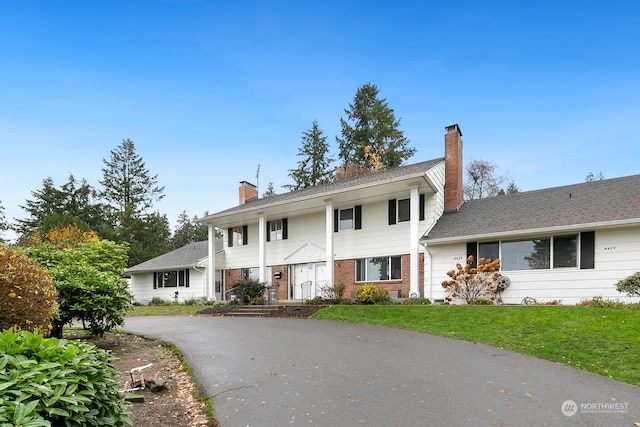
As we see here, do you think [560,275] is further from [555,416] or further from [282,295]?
[282,295]

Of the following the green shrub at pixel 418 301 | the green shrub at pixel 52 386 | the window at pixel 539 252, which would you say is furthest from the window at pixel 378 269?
the green shrub at pixel 52 386

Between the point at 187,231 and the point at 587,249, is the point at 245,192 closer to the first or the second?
the point at 587,249

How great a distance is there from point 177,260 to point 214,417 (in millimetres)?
23274

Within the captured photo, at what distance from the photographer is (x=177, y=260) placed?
25781 millimetres

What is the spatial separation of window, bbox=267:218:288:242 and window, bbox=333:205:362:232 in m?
3.32

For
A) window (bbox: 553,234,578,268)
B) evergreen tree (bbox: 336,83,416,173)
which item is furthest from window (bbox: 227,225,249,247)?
evergreen tree (bbox: 336,83,416,173)

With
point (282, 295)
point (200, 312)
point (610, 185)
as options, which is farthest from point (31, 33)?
point (610, 185)

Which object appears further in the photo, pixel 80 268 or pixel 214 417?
pixel 80 268

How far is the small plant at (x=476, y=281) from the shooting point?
13.6m

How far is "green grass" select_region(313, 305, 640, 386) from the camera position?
6453mm

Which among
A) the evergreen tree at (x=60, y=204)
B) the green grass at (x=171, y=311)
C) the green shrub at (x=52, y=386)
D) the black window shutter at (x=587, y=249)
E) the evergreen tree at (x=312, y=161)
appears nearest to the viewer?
the green shrub at (x=52, y=386)

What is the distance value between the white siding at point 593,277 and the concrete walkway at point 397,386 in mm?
6625

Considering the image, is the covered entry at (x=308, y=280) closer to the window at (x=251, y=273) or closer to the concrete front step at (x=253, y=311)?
the window at (x=251, y=273)

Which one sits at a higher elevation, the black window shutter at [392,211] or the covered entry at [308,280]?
the black window shutter at [392,211]
